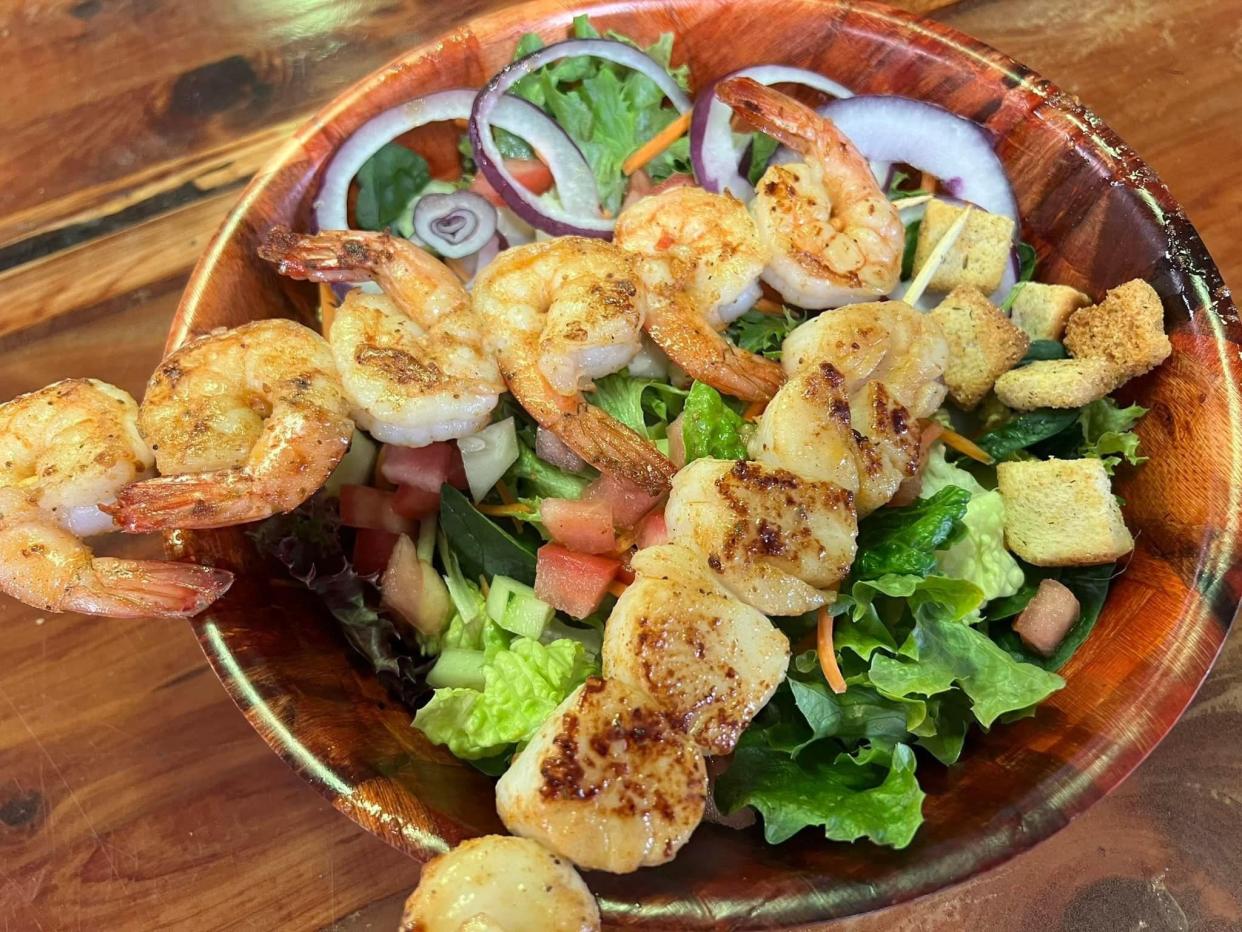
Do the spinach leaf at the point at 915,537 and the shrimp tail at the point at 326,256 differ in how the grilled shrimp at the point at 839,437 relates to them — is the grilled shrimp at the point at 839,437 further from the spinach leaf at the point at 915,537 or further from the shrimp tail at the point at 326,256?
the shrimp tail at the point at 326,256

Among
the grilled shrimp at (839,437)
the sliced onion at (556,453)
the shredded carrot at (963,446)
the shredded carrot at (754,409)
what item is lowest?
the sliced onion at (556,453)

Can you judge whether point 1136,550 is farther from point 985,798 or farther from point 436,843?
point 436,843

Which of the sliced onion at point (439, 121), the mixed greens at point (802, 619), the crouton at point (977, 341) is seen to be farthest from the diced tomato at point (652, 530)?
the sliced onion at point (439, 121)

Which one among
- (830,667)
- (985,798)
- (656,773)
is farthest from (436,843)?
(985,798)

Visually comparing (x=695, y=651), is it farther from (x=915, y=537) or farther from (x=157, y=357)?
(x=157, y=357)

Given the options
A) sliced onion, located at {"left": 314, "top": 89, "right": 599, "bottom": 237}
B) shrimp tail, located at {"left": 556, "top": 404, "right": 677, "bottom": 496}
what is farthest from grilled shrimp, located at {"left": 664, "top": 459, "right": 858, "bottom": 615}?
sliced onion, located at {"left": 314, "top": 89, "right": 599, "bottom": 237}

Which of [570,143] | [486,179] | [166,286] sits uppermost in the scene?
[570,143]
